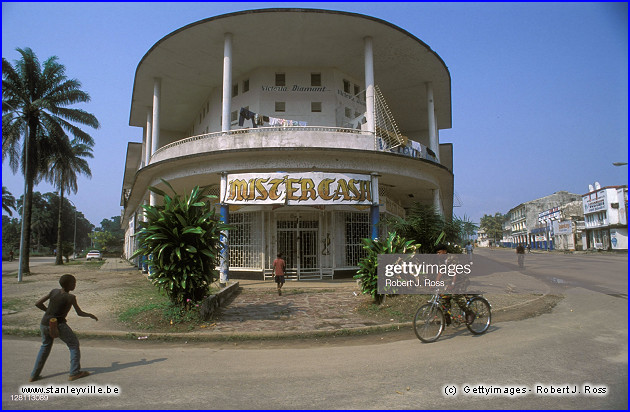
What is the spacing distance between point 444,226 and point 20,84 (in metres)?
23.0

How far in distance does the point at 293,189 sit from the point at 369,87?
554 cm

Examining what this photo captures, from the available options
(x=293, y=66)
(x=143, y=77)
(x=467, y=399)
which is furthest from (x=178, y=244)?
(x=143, y=77)

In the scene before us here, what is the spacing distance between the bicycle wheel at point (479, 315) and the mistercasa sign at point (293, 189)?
7.21 metres

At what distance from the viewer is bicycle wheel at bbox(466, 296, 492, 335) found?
23.9 ft

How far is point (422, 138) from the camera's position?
2853 cm

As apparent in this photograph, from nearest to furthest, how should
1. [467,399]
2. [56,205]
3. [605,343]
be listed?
[467,399], [605,343], [56,205]

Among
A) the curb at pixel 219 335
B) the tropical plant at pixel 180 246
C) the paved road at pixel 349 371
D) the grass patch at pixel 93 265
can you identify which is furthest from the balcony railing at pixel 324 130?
the grass patch at pixel 93 265

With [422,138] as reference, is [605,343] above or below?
below

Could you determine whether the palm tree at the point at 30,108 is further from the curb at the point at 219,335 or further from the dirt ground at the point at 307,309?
the curb at the point at 219,335

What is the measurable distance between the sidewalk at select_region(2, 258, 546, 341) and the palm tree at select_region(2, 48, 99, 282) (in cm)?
977

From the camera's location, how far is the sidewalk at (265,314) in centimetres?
775

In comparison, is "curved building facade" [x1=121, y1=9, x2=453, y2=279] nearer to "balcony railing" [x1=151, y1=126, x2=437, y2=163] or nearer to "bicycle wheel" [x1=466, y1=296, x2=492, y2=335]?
"balcony railing" [x1=151, y1=126, x2=437, y2=163]

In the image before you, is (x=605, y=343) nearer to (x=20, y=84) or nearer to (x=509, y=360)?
(x=509, y=360)

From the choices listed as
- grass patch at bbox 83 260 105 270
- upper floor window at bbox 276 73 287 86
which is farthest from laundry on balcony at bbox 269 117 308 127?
grass patch at bbox 83 260 105 270
